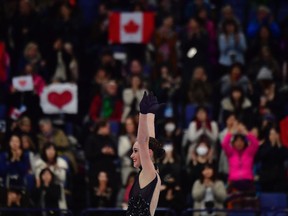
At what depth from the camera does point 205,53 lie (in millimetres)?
19984

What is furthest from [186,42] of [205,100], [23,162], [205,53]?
[23,162]

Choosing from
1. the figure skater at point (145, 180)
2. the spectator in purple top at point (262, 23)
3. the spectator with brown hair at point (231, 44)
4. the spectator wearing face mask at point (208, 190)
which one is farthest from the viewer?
the spectator in purple top at point (262, 23)

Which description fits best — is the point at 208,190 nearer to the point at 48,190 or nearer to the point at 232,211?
the point at 232,211

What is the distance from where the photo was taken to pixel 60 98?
18.6 metres

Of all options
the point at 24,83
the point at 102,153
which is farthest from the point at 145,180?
the point at 24,83

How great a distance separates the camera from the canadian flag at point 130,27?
65.9ft

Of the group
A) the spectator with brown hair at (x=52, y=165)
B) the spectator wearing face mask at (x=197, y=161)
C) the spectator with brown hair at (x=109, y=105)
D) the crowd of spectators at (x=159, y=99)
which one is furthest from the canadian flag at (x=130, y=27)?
the spectator with brown hair at (x=52, y=165)

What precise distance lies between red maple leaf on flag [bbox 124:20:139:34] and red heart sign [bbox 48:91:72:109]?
2190 millimetres

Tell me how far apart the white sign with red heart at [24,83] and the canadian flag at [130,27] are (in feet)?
7.03

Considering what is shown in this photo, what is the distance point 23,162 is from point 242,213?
346 centimetres

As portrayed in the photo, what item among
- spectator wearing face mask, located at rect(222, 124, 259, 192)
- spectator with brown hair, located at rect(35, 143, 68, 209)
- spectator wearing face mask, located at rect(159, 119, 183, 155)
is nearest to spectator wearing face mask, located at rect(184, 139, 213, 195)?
spectator wearing face mask, located at rect(222, 124, 259, 192)

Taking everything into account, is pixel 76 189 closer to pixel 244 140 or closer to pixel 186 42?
pixel 244 140

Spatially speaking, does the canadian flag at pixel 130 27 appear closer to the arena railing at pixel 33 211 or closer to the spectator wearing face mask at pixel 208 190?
the spectator wearing face mask at pixel 208 190

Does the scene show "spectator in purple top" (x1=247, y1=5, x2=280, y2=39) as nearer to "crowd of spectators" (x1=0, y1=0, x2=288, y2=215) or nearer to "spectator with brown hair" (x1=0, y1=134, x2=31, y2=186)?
"crowd of spectators" (x1=0, y1=0, x2=288, y2=215)
